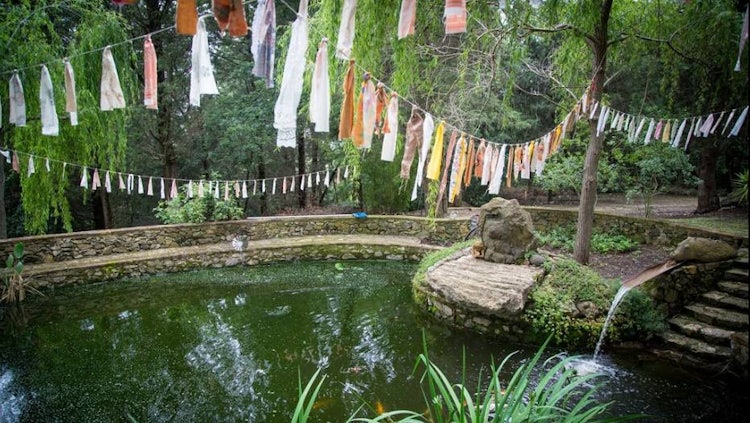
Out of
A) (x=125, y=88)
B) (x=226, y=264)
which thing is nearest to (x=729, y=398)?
(x=226, y=264)

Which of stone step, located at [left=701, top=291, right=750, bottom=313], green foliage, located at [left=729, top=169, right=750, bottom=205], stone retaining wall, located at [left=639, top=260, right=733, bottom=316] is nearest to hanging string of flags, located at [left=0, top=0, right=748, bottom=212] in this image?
green foliage, located at [left=729, top=169, right=750, bottom=205]

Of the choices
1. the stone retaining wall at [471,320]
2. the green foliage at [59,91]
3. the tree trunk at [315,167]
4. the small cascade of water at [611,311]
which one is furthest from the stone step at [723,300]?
the tree trunk at [315,167]

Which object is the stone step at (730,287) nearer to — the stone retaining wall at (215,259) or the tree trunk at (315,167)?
the stone retaining wall at (215,259)

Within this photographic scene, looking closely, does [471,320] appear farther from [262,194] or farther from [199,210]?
[262,194]

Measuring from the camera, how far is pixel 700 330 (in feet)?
14.7

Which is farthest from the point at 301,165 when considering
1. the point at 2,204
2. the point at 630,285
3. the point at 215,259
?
the point at 630,285

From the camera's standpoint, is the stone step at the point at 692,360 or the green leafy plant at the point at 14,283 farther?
the green leafy plant at the point at 14,283

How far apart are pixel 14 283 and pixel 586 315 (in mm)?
8590

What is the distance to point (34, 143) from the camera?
6906 millimetres

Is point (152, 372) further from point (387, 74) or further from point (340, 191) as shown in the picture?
point (340, 191)

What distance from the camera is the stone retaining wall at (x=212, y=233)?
7.72m

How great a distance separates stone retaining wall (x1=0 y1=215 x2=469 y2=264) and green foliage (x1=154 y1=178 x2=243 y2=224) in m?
0.21

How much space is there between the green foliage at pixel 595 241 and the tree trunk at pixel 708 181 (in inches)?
96.8

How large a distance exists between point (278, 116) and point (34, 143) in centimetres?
680
